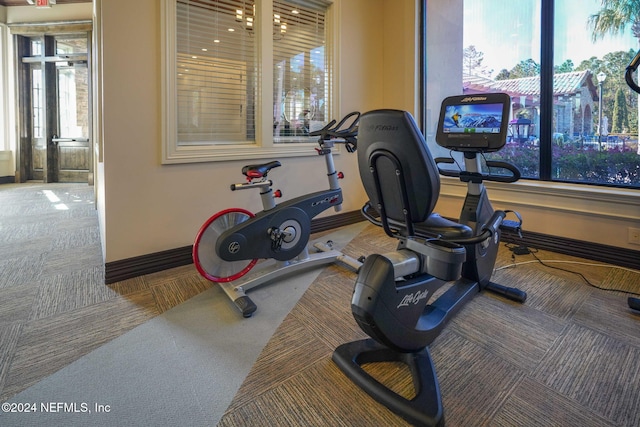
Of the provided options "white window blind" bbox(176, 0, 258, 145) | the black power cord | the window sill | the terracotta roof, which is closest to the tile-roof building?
the terracotta roof

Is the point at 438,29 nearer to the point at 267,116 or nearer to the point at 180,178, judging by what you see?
the point at 267,116

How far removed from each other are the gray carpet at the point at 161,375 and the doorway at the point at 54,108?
6.66 metres

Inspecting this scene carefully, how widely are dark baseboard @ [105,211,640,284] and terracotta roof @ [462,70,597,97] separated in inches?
50.9

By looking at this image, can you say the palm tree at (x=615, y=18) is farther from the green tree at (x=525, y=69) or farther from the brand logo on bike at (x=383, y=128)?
the brand logo on bike at (x=383, y=128)

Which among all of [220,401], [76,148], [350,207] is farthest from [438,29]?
[76,148]

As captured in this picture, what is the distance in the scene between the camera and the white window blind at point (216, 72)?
9.44 ft

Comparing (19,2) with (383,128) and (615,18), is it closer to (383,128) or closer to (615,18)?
(383,128)

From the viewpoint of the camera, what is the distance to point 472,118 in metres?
2.16

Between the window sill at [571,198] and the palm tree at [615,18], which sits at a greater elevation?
the palm tree at [615,18]

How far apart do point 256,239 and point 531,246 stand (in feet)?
8.27

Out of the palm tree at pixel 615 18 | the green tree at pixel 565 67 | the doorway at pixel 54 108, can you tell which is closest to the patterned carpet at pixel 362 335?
the green tree at pixel 565 67

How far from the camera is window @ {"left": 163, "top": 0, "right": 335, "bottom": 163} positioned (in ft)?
9.29

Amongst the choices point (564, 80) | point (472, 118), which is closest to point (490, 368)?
point (472, 118)

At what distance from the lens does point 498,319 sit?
2039mm
